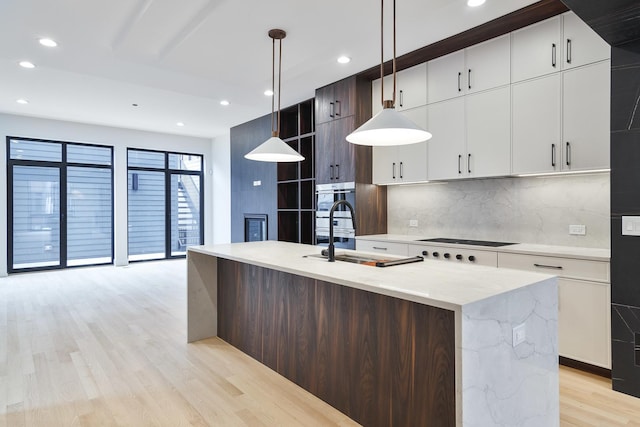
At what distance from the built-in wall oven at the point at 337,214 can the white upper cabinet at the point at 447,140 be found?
96 centimetres

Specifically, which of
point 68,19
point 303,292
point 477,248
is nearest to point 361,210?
point 477,248

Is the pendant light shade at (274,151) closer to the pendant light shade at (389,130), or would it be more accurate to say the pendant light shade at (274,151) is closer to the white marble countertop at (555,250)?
the pendant light shade at (389,130)

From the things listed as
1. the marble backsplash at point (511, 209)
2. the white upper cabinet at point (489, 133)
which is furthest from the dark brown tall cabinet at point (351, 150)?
the white upper cabinet at point (489, 133)

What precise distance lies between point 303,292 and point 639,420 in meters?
2.06

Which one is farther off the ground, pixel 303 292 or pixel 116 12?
pixel 116 12

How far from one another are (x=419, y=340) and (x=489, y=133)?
2.32 metres

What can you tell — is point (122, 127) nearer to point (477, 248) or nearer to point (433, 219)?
point (433, 219)

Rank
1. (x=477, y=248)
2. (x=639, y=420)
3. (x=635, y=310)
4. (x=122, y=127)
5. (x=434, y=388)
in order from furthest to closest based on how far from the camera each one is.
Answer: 1. (x=122, y=127)
2. (x=477, y=248)
3. (x=635, y=310)
4. (x=639, y=420)
5. (x=434, y=388)

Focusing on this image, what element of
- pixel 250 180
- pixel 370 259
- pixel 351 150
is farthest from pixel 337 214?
pixel 250 180

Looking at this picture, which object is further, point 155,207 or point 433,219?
point 155,207

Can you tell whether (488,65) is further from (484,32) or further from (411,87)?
(411,87)

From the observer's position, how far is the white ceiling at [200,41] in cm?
287

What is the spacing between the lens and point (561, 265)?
2768 mm

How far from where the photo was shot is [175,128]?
25.7 feet
